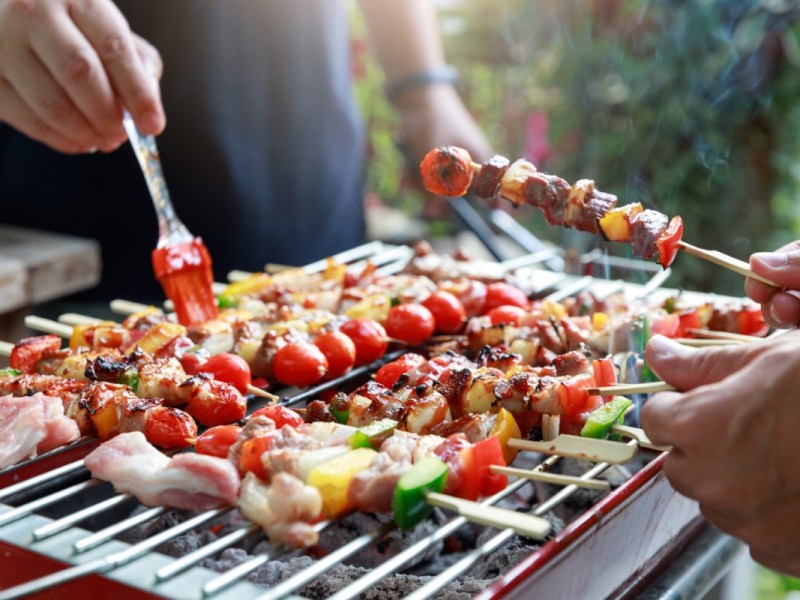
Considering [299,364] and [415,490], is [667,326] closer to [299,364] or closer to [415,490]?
[299,364]

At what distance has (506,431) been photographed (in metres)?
2.29

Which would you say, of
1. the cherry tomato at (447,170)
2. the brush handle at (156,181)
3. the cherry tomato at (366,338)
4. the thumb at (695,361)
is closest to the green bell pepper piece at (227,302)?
the brush handle at (156,181)

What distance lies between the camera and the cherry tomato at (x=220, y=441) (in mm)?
2260

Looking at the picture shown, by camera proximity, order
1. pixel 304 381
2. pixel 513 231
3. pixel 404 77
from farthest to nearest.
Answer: pixel 404 77
pixel 513 231
pixel 304 381

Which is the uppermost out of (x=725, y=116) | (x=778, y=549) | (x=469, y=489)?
(x=725, y=116)

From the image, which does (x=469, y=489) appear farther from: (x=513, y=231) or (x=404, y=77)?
(x=404, y=77)

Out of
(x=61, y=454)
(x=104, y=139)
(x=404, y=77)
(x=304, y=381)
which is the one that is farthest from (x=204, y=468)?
(x=404, y=77)

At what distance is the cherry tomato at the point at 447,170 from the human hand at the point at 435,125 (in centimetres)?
207

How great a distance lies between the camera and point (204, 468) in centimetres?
202

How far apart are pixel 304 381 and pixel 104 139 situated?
1274mm

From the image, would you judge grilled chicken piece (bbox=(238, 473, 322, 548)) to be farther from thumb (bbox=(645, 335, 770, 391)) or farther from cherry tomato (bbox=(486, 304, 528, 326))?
cherry tomato (bbox=(486, 304, 528, 326))

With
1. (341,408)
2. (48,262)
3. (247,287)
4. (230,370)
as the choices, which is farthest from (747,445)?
(48,262)

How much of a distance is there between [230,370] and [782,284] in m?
1.59

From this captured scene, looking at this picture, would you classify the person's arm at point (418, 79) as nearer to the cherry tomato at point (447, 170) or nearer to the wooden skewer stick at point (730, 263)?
the cherry tomato at point (447, 170)
